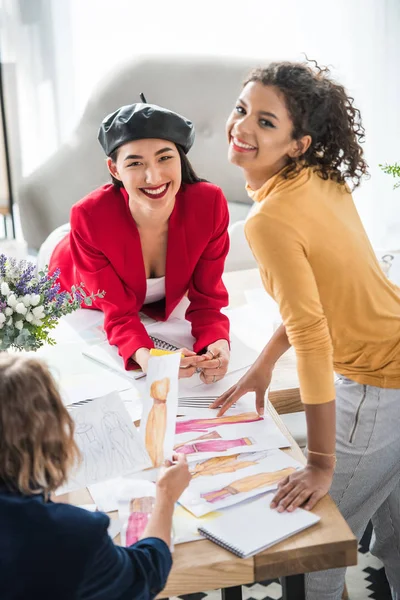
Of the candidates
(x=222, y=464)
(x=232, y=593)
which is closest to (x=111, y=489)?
(x=222, y=464)

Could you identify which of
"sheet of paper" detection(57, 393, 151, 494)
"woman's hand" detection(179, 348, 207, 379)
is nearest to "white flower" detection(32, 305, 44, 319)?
"sheet of paper" detection(57, 393, 151, 494)

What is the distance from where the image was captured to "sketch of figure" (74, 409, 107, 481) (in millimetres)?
1296

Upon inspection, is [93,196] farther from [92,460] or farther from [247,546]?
[247,546]

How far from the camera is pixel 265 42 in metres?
3.47

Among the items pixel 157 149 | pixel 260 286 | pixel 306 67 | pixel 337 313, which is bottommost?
pixel 260 286

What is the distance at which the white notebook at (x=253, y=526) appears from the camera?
1.11m

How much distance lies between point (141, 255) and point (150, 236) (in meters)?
0.06

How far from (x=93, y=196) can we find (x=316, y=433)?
95 cm

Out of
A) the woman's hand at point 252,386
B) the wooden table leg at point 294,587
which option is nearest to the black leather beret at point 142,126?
the woman's hand at point 252,386

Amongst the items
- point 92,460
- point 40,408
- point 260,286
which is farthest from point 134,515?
point 260,286

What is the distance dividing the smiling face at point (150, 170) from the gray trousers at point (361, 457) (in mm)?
647

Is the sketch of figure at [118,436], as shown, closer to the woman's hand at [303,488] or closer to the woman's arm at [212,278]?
the woman's hand at [303,488]

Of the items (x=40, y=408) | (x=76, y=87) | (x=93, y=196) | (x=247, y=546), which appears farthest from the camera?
(x=76, y=87)

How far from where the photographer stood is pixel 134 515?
1195 mm
